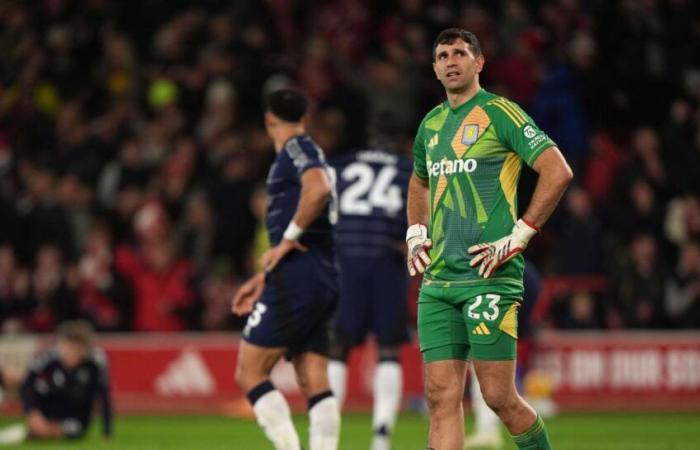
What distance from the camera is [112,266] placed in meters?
18.4

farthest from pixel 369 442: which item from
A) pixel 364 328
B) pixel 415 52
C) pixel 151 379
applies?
pixel 415 52

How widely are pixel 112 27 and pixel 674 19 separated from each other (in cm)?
769

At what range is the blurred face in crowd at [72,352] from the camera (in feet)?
47.3

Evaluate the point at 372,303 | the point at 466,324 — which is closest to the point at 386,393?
the point at 372,303

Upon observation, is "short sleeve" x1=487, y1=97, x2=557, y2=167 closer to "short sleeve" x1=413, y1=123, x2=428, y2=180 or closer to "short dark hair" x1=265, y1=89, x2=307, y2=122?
"short sleeve" x1=413, y1=123, x2=428, y2=180

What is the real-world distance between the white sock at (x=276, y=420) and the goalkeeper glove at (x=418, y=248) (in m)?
1.81

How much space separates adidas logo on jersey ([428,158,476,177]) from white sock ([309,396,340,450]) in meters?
2.17

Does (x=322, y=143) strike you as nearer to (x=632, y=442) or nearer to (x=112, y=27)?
(x=112, y=27)

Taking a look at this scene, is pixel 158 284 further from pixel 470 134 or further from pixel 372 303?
pixel 470 134

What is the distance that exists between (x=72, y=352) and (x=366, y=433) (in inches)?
111

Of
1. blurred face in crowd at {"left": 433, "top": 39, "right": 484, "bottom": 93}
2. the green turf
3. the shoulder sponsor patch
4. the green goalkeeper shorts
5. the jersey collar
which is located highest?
blurred face in crowd at {"left": 433, "top": 39, "right": 484, "bottom": 93}

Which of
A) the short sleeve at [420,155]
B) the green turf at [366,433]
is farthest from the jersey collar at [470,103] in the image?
the green turf at [366,433]

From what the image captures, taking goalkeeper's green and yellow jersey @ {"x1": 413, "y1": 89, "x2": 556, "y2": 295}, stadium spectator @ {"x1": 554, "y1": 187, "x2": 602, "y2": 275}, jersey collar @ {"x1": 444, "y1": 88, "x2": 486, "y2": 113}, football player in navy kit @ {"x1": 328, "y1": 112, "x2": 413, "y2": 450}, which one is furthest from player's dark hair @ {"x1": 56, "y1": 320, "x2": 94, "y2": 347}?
jersey collar @ {"x1": 444, "y1": 88, "x2": 486, "y2": 113}

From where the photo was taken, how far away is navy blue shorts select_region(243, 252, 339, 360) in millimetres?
→ 9500
